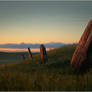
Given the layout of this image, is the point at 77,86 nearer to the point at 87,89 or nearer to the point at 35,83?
the point at 87,89

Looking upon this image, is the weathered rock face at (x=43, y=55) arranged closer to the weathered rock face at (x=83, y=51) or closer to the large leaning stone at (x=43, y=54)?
the large leaning stone at (x=43, y=54)

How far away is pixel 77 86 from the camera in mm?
9773

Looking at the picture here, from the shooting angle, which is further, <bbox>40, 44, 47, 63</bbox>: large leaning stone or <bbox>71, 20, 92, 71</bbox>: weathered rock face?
<bbox>40, 44, 47, 63</bbox>: large leaning stone

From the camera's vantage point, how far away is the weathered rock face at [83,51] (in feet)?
63.4

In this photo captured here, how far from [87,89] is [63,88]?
43.1 inches

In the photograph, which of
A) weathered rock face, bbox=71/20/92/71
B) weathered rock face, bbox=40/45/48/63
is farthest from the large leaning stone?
weathered rock face, bbox=71/20/92/71

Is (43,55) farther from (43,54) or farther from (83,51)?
(83,51)

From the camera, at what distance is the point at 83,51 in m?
19.5

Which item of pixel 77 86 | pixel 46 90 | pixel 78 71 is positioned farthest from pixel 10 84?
pixel 78 71

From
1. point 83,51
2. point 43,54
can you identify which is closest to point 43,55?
point 43,54

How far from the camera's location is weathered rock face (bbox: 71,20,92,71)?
63.4 feet

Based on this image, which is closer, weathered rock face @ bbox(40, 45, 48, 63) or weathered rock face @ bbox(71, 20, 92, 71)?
weathered rock face @ bbox(71, 20, 92, 71)

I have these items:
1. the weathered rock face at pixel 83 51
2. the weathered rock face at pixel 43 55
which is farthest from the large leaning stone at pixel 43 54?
the weathered rock face at pixel 83 51

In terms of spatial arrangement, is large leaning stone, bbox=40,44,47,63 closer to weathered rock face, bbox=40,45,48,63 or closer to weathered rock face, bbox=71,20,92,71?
weathered rock face, bbox=40,45,48,63
